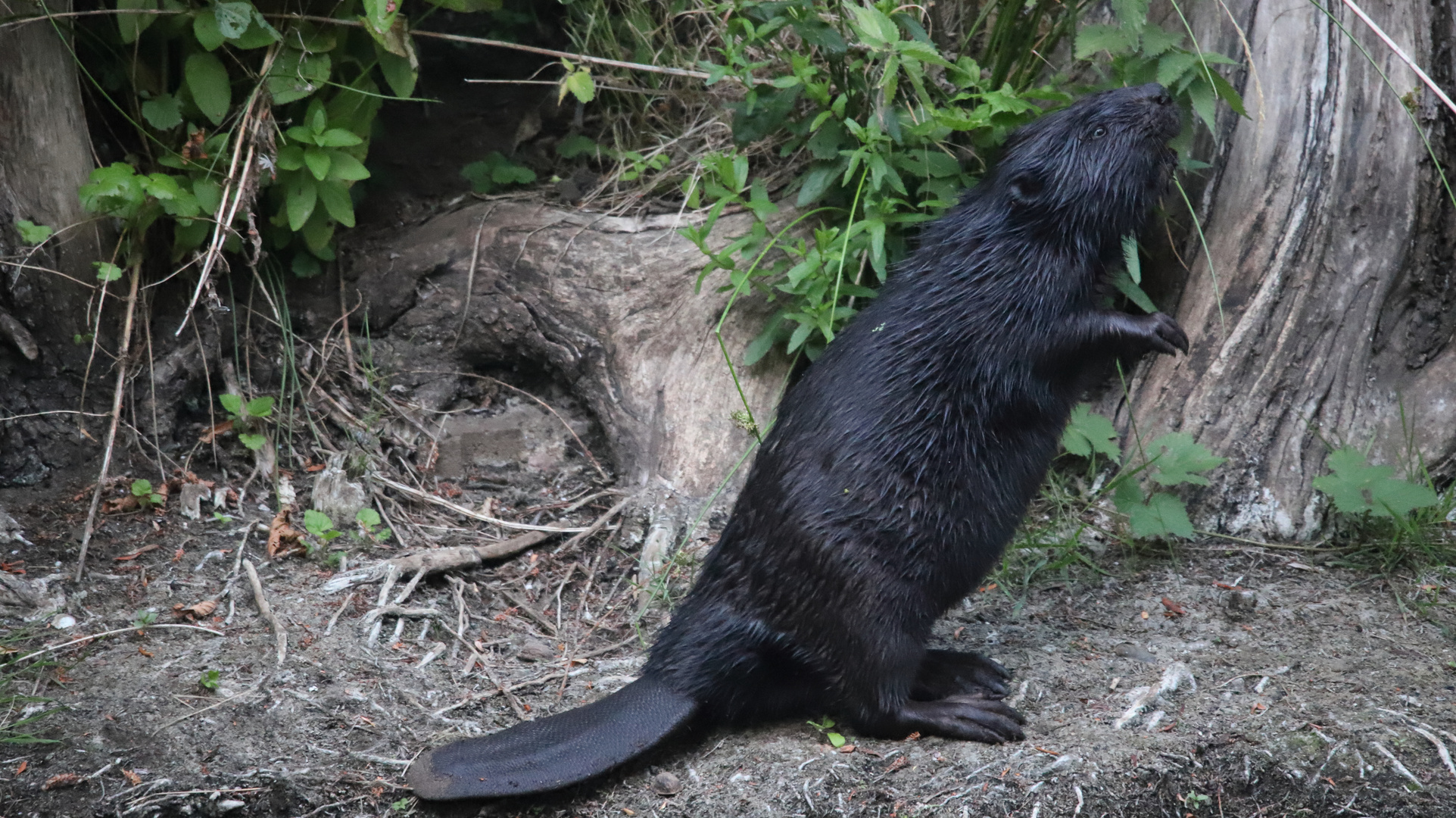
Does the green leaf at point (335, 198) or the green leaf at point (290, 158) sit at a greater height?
the green leaf at point (290, 158)

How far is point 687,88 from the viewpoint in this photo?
4.34 metres

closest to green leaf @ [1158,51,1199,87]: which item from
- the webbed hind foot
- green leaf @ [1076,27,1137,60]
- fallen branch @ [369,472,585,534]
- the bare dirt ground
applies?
green leaf @ [1076,27,1137,60]

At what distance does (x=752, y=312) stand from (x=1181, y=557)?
1568 millimetres

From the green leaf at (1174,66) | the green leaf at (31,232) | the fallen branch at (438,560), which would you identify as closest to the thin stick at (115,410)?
the green leaf at (31,232)

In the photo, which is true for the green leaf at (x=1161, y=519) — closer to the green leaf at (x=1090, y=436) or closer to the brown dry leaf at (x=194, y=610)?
the green leaf at (x=1090, y=436)

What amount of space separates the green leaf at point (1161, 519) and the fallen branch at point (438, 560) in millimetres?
1870

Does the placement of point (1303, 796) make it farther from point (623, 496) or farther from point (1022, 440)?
point (623, 496)

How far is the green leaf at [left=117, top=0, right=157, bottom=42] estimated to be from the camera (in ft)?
11.1

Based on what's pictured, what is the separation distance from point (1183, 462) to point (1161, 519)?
0.18m

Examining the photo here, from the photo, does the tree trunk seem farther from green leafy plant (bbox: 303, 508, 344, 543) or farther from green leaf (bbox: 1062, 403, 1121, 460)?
green leaf (bbox: 1062, 403, 1121, 460)

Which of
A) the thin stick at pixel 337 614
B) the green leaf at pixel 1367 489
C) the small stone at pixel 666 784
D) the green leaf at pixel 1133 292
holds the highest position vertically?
the green leaf at pixel 1133 292

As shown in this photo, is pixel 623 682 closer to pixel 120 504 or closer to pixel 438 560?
pixel 438 560

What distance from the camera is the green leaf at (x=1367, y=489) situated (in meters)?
3.17

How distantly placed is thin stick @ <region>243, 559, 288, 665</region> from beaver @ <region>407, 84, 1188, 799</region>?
0.69 meters
